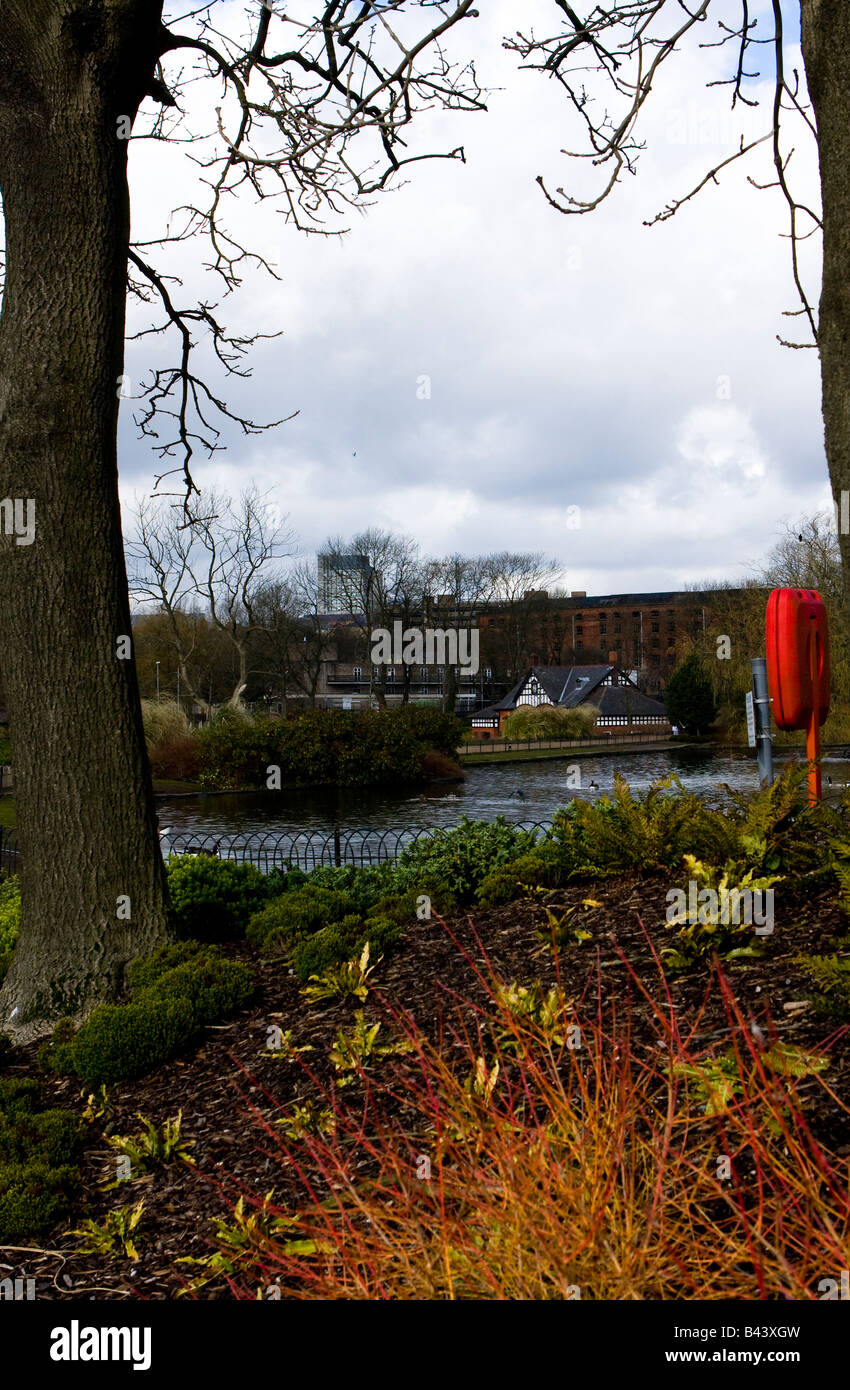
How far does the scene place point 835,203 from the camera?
129 inches

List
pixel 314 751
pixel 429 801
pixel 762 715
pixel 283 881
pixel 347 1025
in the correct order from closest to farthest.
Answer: pixel 347 1025, pixel 283 881, pixel 762 715, pixel 429 801, pixel 314 751

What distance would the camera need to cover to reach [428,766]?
26906mm

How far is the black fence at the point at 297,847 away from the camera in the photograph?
36.3ft

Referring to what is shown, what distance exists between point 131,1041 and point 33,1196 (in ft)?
3.26

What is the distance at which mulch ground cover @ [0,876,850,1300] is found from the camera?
10.6ft

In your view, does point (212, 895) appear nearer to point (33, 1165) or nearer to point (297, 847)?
point (33, 1165)

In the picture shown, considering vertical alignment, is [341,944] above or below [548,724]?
above

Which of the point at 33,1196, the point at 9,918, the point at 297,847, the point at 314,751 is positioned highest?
the point at 9,918

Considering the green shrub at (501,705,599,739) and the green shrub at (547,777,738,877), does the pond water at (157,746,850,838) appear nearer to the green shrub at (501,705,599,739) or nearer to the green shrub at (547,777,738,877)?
the green shrub at (547,777,738,877)

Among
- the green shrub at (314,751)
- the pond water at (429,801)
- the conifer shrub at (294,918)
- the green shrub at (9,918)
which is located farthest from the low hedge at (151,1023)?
the green shrub at (314,751)

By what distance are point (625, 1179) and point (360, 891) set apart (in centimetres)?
509

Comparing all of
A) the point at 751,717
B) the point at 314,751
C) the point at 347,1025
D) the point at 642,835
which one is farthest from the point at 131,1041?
the point at 314,751
